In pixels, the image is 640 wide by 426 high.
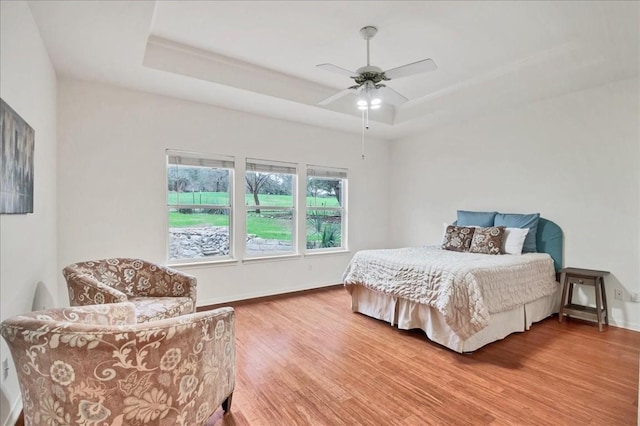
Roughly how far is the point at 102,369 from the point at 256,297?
3334mm

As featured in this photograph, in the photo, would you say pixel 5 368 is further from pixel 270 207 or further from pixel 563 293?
pixel 563 293

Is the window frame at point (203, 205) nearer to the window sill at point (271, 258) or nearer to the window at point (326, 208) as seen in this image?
the window sill at point (271, 258)

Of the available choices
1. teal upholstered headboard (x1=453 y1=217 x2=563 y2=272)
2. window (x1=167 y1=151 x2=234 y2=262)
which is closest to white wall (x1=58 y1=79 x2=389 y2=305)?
window (x1=167 y1=151 x2=234 y2=262)

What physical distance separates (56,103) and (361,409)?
3.88 metres

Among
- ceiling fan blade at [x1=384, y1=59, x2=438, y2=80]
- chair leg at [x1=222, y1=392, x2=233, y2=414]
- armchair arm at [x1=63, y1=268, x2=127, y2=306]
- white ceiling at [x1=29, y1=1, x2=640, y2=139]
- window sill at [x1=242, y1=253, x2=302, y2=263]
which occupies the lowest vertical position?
chair leg at [x1=222, y1=392, x2=233, y2=414]

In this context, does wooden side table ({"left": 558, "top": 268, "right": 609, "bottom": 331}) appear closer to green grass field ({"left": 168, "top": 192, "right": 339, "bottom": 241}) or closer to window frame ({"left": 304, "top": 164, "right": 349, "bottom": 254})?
window frame ({"left": 304, "top": 164, "right": 349, "bottom": 254})

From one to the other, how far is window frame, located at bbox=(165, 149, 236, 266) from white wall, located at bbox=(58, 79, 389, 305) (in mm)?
64

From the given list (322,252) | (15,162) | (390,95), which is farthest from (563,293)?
(15,162)

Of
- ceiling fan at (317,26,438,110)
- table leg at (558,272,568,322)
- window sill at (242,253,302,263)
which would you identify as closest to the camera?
ceiling fan at (317,26,438,110)

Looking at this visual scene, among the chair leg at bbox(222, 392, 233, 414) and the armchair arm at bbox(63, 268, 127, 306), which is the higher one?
the armchair arm at bbox(63, 268, 127, 306)

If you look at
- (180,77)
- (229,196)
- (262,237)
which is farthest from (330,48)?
(262,237)

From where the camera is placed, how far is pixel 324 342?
10.1 ft

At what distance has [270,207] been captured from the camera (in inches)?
189

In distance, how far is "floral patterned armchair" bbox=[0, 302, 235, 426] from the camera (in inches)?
49.6
